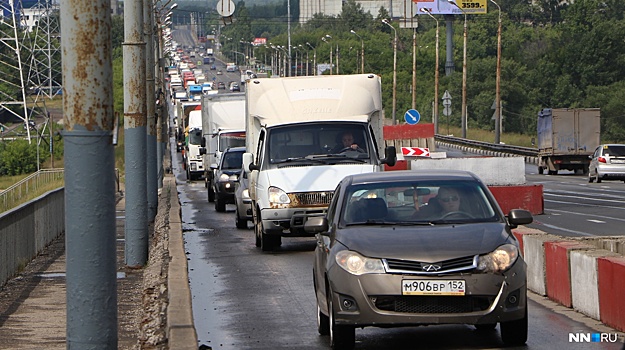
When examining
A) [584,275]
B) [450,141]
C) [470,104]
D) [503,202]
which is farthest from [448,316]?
[470,104]

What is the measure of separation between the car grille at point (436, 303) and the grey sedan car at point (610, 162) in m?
38.7

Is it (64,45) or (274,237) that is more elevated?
(64,45)

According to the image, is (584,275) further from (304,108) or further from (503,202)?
(503,202)

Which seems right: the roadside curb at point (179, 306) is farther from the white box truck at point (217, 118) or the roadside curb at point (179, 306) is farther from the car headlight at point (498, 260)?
the white box truck at point (217, 118)

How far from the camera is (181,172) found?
74938mm

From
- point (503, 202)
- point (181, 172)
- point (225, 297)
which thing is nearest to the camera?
point (225, 297)

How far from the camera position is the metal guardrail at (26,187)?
1602 inches

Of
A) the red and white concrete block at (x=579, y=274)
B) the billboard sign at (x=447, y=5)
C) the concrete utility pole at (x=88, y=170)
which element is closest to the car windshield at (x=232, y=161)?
the red and white concrete block at (x=579, y=274)

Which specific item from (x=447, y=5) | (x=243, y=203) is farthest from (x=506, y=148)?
(x=447, y=5)

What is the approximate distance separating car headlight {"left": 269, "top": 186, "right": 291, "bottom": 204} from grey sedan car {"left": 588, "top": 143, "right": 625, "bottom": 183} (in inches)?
1169

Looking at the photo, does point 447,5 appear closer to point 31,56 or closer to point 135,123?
point 31,56

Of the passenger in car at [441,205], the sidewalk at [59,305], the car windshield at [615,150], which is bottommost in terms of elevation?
Result: the sidewalk at [59,305]

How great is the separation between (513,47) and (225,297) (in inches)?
4807

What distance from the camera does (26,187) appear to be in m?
46.4
